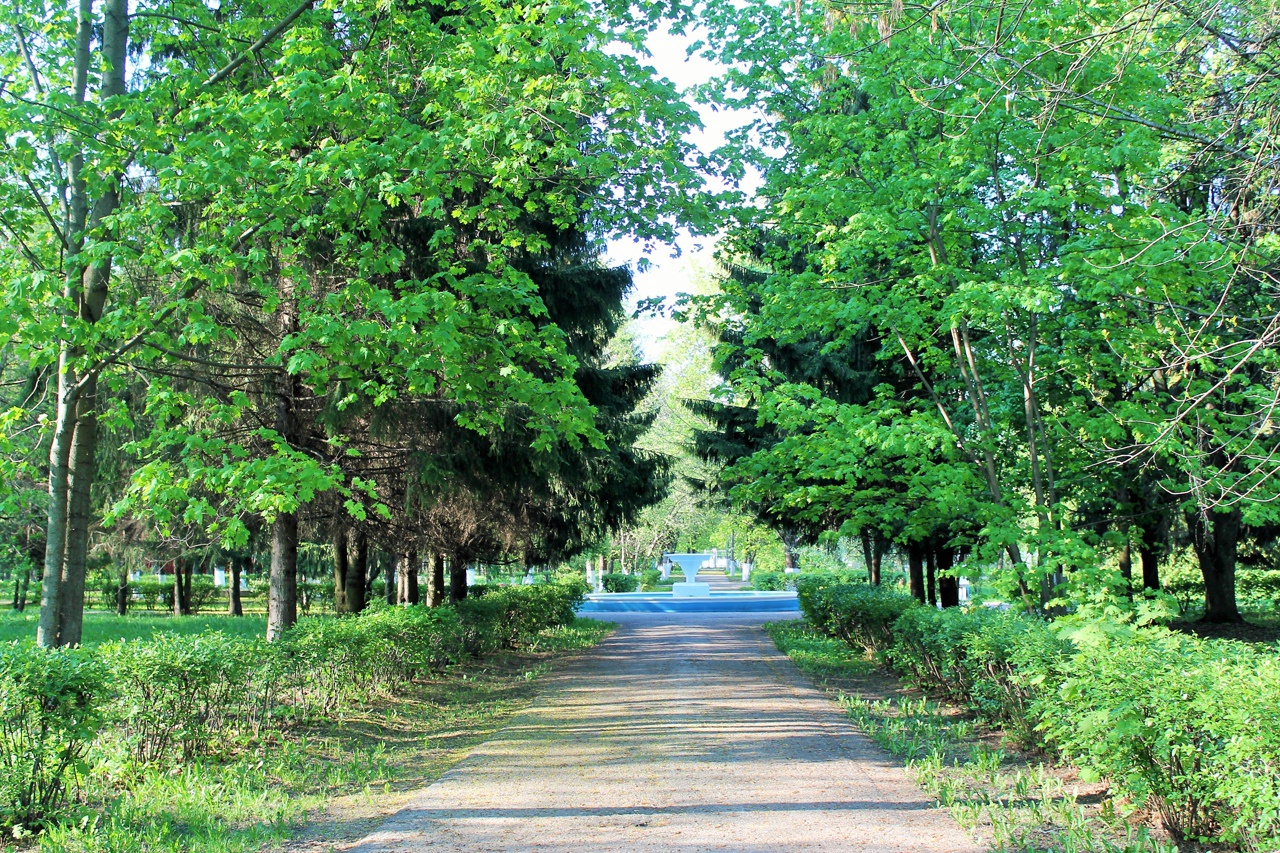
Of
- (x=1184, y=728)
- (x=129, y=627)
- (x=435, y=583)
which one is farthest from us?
(x=129, y=627)

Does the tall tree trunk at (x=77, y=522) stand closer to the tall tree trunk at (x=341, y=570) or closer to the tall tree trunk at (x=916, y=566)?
the tall tree trunk at (x=341, y=570)

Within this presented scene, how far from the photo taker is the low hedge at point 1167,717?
3934 millimetres

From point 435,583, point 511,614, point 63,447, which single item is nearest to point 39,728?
point 63,447

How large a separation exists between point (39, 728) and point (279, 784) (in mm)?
1767

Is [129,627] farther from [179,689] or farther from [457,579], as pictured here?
[179,689]

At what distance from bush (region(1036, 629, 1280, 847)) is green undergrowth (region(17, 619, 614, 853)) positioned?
4170 mm

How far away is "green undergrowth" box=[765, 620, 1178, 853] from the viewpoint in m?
4.73

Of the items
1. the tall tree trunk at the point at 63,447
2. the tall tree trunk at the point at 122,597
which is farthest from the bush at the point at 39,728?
the tall tree trunk at the point at 122,597

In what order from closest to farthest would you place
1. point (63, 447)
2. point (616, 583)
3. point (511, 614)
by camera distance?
point (63, 447), point (511, 614), point (616, 583)

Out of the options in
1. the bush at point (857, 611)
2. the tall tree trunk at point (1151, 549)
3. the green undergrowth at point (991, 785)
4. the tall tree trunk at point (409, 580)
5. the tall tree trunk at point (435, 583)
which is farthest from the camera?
the tall tree trunk at point (409, 580)

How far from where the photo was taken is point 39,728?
488 cm

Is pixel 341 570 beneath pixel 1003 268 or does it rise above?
beneath

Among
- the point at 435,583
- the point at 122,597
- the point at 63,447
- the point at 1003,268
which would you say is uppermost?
the point at 1003,268

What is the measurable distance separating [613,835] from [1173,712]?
2926 mm
